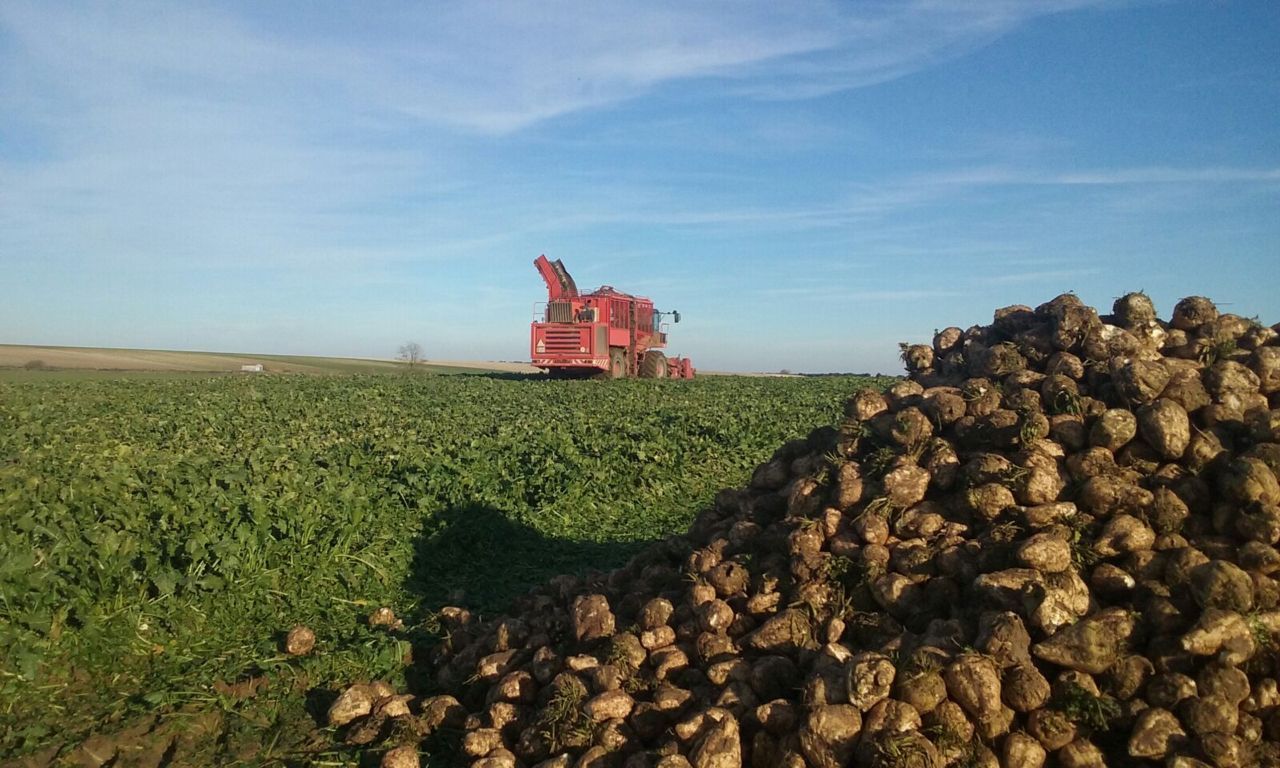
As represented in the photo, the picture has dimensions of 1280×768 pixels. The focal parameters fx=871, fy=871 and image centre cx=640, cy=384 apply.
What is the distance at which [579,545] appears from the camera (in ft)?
31.2

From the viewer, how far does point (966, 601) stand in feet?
15.5

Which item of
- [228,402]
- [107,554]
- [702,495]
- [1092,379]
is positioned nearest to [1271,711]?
[1092,379]

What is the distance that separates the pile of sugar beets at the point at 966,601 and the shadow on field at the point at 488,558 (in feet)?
4.94

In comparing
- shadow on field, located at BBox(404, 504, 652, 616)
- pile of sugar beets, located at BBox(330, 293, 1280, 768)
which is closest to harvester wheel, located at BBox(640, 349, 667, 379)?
shadow on field, located at BBox(404, 504, 652, 616)

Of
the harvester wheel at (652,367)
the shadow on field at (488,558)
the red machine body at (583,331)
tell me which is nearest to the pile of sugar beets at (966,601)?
the shadow on field at (488,558)

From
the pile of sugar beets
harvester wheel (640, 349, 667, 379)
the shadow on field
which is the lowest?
the shadow on field

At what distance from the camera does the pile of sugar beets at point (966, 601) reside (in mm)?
4023

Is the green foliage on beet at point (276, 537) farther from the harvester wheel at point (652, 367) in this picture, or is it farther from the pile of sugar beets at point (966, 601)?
the harvester wheel at point (652, 367)

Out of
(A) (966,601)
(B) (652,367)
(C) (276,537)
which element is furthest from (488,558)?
(B) (652,367)

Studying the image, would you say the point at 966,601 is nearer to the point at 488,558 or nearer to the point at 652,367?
the point at 488,558

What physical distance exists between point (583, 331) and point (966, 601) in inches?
1106

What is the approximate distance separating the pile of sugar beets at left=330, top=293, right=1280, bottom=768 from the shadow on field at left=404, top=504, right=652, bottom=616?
4.94 feet

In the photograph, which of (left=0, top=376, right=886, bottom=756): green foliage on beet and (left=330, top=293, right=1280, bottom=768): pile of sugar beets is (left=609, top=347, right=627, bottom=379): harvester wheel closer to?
(left=0, top=376, right=886, bottom=756): green foliage on beet

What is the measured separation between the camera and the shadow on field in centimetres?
784
